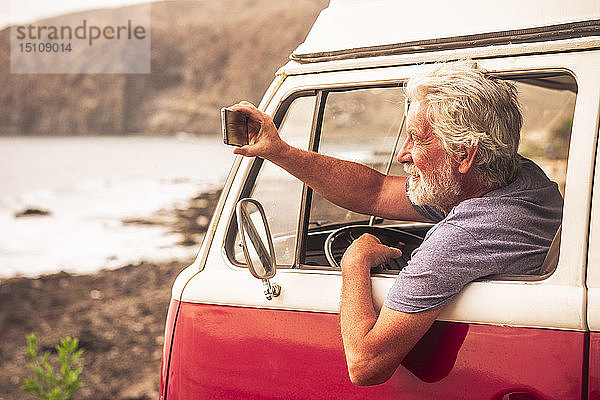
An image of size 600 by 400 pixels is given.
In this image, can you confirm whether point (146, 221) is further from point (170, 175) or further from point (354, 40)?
point (354, 40)

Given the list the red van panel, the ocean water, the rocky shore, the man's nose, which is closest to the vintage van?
the red van panel

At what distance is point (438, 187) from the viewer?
2.08m

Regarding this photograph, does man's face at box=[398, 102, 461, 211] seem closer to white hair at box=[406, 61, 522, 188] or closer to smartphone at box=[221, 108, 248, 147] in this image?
white hair at box=[406, 61, 522, 188]

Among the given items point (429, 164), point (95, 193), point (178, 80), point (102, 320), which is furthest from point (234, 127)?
point (178, 80)

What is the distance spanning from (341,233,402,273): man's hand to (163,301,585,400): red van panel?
0.18m

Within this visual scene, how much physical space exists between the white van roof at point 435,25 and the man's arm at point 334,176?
32 centimetres

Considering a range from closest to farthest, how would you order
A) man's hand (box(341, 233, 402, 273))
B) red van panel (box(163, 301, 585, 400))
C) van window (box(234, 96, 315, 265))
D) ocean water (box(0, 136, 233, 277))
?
1. red van panel (box(163, 301, 585, 400))
2. man's hand (box(341, 233, 402, 273))
3. van window (box(234, 96, 315, 265))
4. ocean water (box(0, 136, 233, 277))

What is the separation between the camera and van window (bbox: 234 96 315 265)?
2.42m

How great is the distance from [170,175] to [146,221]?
8.01 feet

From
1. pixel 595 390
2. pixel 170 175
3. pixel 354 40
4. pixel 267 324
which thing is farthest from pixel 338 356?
pixel 170 175

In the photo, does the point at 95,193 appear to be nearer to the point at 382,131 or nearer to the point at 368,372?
the point at 382,131

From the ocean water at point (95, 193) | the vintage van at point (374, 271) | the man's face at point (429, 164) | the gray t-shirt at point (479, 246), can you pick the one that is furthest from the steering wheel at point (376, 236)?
the ocean water at point (95, 193)

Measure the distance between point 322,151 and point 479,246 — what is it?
0.77 meters

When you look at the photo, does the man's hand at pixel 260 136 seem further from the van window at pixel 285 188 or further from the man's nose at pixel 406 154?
A: the man's nose at pixel 406 154
